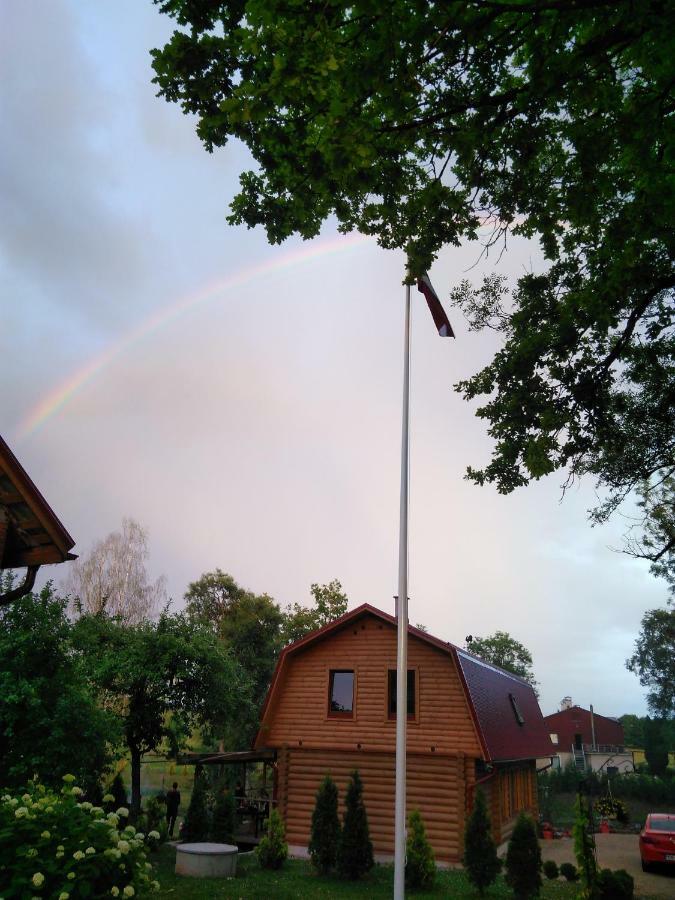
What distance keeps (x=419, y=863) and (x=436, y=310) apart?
1439 centimetres

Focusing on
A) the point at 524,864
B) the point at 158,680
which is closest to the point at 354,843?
the point at 524,864

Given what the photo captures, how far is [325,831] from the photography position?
18.4m

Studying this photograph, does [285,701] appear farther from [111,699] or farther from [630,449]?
[630,449]

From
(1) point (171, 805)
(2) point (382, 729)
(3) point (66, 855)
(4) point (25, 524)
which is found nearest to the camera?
(3) point (66, 855)

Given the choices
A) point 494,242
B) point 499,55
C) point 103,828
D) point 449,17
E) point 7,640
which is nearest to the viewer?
point 449,17

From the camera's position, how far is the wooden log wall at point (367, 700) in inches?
832

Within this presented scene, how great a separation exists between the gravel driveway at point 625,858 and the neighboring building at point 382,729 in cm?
224

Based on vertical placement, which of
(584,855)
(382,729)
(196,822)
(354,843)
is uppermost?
(382,729)

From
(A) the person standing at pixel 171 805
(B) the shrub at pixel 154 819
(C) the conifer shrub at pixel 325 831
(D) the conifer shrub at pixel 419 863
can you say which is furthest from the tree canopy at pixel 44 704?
(A) the person standing at pixel 171 805

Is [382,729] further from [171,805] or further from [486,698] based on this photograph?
[171,805]

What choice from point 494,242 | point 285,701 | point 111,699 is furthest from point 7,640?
point 494,242

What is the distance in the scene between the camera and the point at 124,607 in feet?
134

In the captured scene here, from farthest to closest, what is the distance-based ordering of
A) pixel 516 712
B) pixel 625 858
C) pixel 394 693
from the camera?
1. pixel 516 712
2. pixel 625 858
3. pixel 394 693

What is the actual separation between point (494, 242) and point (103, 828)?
8.62 metres
